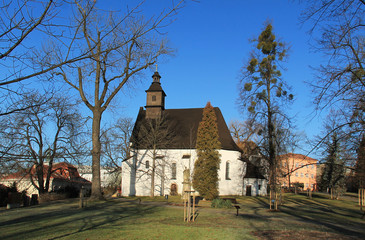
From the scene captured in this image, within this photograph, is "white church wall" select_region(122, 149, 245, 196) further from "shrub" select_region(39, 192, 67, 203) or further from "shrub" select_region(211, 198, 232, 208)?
"shrub" select_region(211, 198, 232, 208)

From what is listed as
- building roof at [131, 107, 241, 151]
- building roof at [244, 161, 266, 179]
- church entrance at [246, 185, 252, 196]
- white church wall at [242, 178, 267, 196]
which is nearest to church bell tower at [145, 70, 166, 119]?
building roof at [131, 107, 241, 151]

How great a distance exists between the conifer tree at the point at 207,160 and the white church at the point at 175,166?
449 cm

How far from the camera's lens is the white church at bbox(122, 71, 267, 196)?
3484cm

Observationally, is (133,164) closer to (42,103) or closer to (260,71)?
(260,71)

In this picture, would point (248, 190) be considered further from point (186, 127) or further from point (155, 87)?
point (155, 87)

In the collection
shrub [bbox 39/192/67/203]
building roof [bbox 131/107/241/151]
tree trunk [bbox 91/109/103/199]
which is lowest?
shrub [bbox 39/192/67/203]

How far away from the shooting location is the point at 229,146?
121ft

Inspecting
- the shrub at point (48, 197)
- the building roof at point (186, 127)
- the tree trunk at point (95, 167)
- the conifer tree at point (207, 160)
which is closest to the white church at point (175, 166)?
the building roof at point (186, 127)

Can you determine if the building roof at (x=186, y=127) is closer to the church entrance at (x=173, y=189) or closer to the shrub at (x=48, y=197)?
the church entrance at (x=173, y=189)

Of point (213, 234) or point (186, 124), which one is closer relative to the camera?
point (213, 234)

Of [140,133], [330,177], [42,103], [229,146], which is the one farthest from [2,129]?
[330,177]

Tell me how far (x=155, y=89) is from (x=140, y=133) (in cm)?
727

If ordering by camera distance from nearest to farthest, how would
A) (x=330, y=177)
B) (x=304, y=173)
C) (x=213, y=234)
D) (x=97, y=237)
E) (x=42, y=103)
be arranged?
(x=42, y=103), (x=97, y=237), (x=213, y=234), (x=330, y=177), (x=304, y=173)

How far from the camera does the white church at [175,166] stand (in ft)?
114
